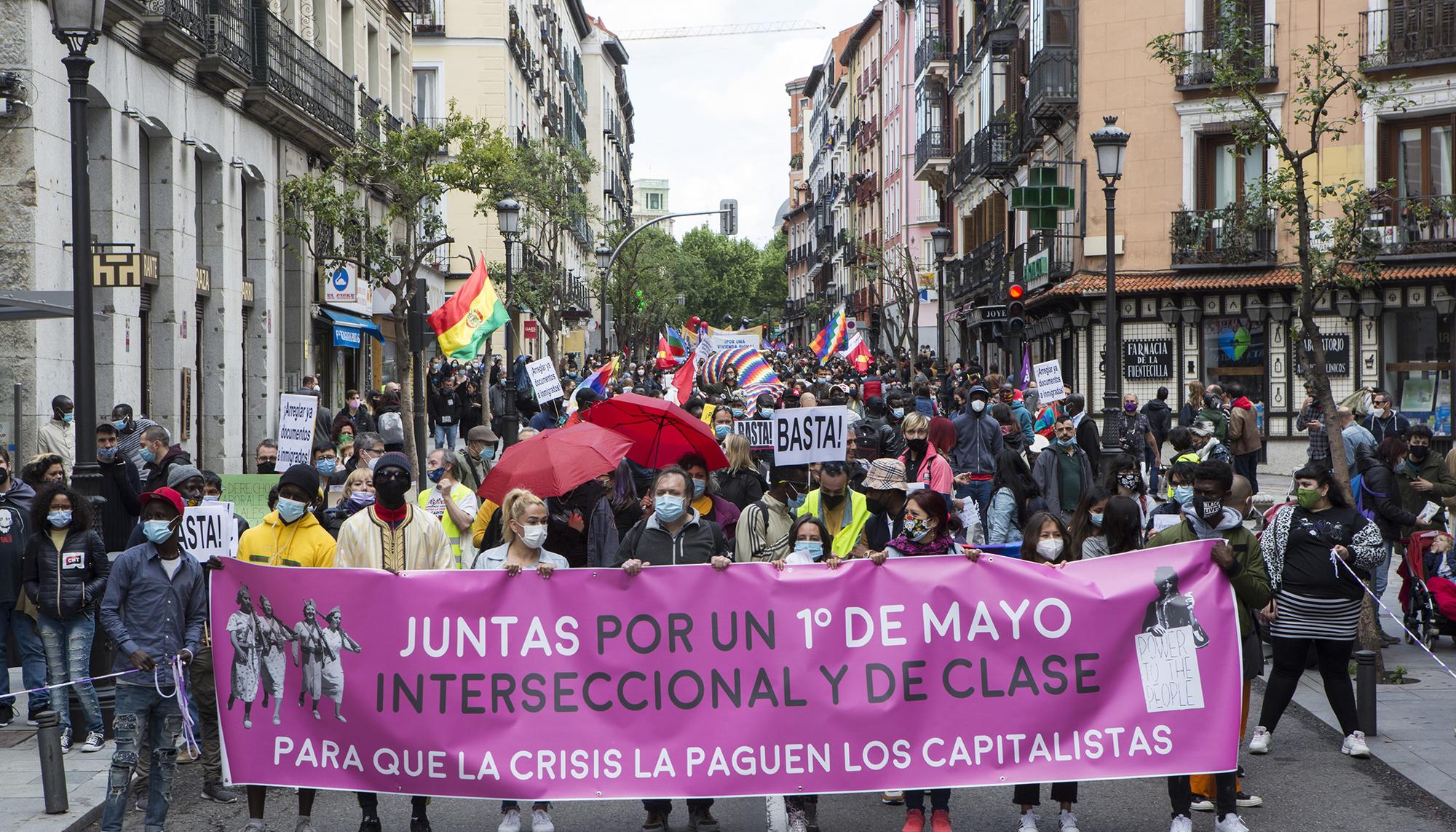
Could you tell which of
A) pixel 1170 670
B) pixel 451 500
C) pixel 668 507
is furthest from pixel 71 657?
pixel 1170 670

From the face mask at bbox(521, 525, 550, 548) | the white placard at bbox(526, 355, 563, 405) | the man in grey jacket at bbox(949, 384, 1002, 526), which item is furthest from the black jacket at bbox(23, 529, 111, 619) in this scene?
the white placard at bbox(526, 355, 563, 405)

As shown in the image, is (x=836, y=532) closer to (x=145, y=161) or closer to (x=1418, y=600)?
(x=1418, y=600)

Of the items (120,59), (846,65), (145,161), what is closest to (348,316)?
(145,161)

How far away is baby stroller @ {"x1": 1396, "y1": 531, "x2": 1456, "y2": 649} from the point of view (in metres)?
11.7

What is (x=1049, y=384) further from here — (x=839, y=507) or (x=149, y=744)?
(x=149, y=744)

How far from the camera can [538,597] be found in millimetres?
7152

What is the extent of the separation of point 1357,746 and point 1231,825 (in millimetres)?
1935

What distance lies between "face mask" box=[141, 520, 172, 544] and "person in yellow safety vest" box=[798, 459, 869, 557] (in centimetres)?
336

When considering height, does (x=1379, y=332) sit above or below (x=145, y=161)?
below

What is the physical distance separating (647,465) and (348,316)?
20.4 meters

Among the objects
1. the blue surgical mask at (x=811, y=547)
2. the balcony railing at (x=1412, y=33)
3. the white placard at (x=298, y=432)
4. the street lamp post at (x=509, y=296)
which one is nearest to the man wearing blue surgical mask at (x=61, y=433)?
the white placard at (x=298, y=432)

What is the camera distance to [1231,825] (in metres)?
7.09

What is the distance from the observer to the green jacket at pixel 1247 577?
282 inches

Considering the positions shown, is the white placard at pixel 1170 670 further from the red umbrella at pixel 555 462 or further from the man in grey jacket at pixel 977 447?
the man in grey jacket at pixel 977 447
